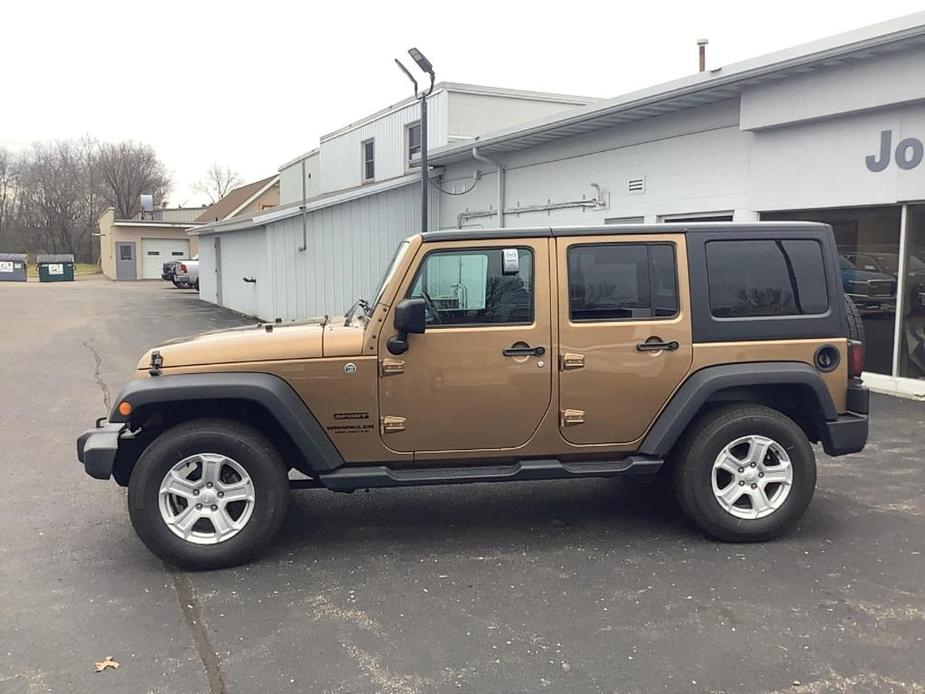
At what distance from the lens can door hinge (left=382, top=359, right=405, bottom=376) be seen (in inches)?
183

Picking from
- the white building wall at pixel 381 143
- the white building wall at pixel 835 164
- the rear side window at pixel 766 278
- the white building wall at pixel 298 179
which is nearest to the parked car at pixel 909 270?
the white building wall at pixel 835 164

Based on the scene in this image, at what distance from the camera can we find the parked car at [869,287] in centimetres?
953

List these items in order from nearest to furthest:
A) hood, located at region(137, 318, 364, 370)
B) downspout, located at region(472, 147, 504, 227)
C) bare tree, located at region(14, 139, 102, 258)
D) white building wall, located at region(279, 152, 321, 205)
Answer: hood, located at region(137, 318, 364, 370), downspout, located at region(472, 147, 504, 227), white building wall, located at region(279, 152, 321, 205), bare tree, located at region(14, 139, 102, 258)

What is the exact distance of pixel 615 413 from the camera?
16.0 feet

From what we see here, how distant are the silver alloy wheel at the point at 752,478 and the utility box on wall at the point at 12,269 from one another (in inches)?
2000

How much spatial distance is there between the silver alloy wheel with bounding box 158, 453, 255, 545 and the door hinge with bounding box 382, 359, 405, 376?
3.22 feet

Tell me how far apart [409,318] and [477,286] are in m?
0.56

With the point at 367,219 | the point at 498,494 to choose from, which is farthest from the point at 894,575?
the point at 367,219

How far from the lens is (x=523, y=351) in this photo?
4.75m

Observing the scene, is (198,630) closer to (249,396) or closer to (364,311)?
(249,396)

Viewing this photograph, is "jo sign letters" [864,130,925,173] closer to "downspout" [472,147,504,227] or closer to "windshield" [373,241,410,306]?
"windshield" [373,241,410,306]

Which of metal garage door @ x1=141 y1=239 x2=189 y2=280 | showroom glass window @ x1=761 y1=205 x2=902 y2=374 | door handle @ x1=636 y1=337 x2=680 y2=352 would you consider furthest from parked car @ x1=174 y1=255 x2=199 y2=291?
door handle @ x1=636 y1=337 x2=680 y2=352

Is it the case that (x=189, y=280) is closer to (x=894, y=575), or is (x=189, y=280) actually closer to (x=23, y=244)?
(x=894, y=575)

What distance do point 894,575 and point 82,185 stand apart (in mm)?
80060
